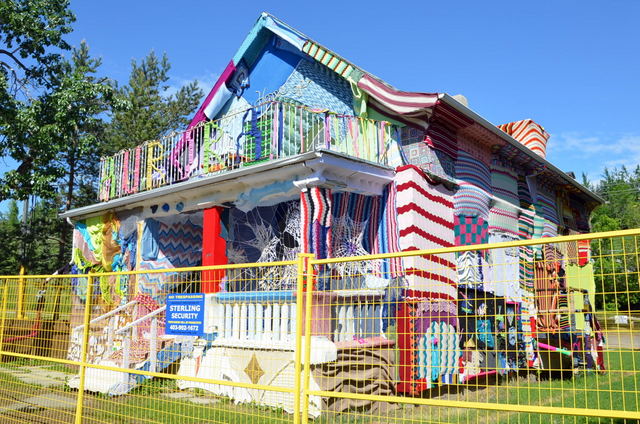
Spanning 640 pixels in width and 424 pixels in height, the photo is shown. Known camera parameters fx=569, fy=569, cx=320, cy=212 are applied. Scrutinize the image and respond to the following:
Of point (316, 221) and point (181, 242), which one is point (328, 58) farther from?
point (181, 242)

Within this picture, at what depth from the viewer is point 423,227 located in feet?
32.9

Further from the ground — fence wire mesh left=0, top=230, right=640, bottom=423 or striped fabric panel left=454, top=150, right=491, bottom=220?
striped fabric panel left=454, top=150, right=491, bottom=220

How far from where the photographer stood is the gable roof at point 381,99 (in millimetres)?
10161

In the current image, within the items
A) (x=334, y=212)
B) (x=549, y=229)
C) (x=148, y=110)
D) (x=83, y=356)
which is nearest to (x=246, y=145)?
(x=334, y=212)

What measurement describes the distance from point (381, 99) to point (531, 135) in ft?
22.3

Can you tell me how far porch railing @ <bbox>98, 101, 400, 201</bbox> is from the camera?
10102 mm

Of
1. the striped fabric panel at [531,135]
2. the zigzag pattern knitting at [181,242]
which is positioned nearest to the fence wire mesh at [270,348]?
the zigzag pattern knitting at [181,242]

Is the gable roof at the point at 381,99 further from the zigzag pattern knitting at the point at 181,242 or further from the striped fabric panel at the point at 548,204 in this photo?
the zigzag pattern knitting at the point at 181,242

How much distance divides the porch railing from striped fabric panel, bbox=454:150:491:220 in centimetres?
152

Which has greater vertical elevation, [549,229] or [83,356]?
[549,229]

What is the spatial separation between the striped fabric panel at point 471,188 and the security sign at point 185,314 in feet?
20.8

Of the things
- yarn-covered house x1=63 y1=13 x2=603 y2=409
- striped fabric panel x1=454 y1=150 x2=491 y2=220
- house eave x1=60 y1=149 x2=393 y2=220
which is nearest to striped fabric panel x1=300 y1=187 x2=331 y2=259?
yarn-covered house x1=63 y1=13 x2=603 y2=409

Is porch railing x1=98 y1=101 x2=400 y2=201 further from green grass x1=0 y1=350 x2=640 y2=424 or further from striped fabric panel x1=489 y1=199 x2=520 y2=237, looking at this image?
green grass x1=0 y1=350 x2=640 y2=424

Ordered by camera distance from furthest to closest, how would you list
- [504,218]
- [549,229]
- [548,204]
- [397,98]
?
[548,204]
[549,229]
[504,218]
[397,98]
